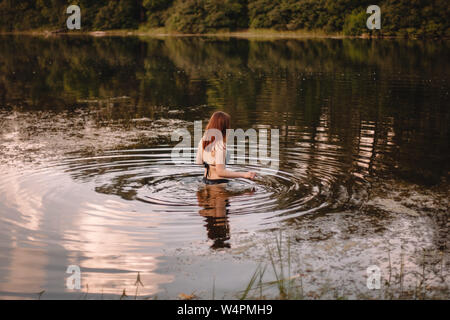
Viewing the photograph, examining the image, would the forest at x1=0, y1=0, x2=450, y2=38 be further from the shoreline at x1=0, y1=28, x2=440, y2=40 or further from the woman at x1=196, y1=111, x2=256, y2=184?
the woman at x1=196, y1=111, x2=256, y2=184

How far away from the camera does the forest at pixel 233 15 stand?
5672 centimetres

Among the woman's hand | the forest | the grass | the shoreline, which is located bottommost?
the grass

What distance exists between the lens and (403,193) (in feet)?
28.4

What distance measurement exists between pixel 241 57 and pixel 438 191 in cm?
2917

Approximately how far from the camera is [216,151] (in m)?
8.58

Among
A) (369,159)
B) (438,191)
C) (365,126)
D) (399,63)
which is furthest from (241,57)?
(438,191)

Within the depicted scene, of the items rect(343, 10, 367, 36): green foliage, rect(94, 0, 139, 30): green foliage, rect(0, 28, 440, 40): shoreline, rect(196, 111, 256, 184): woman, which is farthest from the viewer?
rect(94, 0, 139, 30): green foliage

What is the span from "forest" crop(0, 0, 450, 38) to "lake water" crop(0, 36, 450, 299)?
40.3 metres

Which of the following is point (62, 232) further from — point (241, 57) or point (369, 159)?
point (241, 57)

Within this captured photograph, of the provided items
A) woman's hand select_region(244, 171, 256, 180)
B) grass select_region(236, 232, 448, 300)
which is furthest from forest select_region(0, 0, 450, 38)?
grass select_region(236, 232, 448, 300)

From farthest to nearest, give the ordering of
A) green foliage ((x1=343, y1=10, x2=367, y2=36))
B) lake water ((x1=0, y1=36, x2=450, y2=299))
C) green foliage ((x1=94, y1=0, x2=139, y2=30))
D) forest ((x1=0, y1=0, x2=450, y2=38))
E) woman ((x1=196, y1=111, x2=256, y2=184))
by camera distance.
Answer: green foliage ((x1=94, y1=0, x2=139, y2=30)) → green foliage ((x1=343, y1=10, x2=367, y2=36)) → forest ((x1=0, y1=0, x2=450, y2=38)) → woman ((x1=196, y1=111, x2=256, y2=184)) → lake water ((x1=0, y1=36, x2=450, y2=299))

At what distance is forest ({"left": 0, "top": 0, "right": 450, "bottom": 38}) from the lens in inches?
2233

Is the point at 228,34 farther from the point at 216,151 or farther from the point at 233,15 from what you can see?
the point at 216,151

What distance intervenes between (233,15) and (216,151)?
62385 millimetres
